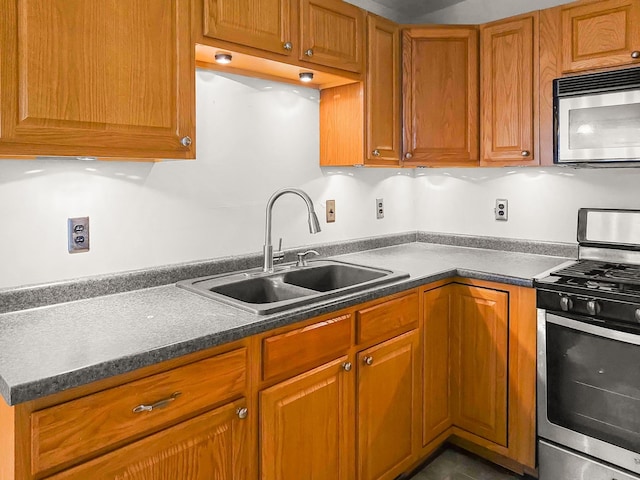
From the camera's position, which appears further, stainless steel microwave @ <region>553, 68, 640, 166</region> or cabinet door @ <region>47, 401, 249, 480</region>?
stainless steel microwave @ <region>553, 68, 640, 166</region>

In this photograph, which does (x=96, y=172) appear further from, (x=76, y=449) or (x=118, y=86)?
(x=76, y=449)

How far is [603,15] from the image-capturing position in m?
2.08

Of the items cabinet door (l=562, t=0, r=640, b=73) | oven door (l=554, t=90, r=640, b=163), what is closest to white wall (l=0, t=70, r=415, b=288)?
oven door (l=554, t=90, r=640, b=163)

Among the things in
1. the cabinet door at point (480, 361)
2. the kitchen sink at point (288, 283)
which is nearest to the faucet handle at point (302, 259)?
the kitchen sink at point (288, 283)

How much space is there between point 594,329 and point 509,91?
3.97ft

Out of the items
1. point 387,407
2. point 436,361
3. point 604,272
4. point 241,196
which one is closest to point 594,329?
point 604,272

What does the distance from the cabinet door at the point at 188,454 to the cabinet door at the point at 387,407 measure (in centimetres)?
57

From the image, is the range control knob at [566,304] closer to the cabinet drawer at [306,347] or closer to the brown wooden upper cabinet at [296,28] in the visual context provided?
the cabinet drawer at [306,347]

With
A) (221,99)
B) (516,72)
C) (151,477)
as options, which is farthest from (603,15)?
(151,477)

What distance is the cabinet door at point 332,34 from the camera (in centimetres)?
199

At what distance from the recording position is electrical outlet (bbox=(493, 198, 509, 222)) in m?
2.73

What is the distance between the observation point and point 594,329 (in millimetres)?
1838

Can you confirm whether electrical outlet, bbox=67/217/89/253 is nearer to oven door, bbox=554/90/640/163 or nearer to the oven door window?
the oven door window

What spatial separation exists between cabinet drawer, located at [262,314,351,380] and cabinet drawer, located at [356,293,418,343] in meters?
0.08
